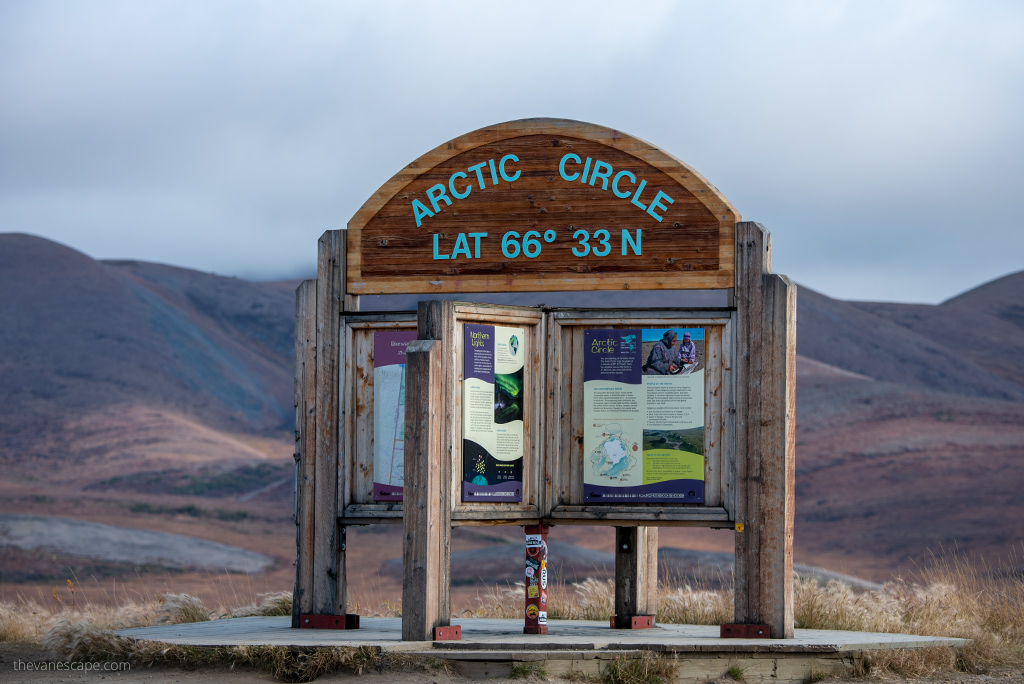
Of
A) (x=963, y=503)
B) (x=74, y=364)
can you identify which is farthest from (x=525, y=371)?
(x=74, y=364)

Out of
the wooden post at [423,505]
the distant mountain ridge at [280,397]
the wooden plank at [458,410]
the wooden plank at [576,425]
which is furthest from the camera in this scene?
the distant mountain ridge at [280,397]

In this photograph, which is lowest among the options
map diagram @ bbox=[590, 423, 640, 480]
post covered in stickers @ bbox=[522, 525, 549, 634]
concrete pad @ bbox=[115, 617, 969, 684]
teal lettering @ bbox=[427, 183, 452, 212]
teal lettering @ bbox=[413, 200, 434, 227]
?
concrete pad @ bbox=[115, 617, 969, 684]

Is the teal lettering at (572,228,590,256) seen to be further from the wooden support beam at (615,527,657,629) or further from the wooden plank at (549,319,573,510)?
the wooden support beam at (615,527,657,629)

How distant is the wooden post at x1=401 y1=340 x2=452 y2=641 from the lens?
23.8 feet

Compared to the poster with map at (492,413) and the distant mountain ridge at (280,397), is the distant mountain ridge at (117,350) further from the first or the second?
the poster with map at (492,413)

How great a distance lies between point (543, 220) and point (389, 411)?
77.8 inches

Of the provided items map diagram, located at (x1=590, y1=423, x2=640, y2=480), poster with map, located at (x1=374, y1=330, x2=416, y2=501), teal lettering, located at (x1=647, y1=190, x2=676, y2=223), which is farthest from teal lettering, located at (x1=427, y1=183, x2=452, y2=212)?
map diagram, located at (x1=590, y1=423, x2=640, y2=480)

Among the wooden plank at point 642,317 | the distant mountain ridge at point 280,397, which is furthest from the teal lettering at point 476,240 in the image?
the distant mountain ridge at point 280,397

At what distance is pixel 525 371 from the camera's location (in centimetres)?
829

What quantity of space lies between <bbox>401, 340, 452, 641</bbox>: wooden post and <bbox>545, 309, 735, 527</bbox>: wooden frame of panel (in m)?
1.21

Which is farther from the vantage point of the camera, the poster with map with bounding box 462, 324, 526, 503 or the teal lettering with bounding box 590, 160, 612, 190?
the teal lettering with bounding box 590, 160, 612, 190

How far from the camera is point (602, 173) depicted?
332 inches

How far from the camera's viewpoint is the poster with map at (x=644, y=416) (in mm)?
8188

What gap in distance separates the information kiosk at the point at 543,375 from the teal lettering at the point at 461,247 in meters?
0.02
